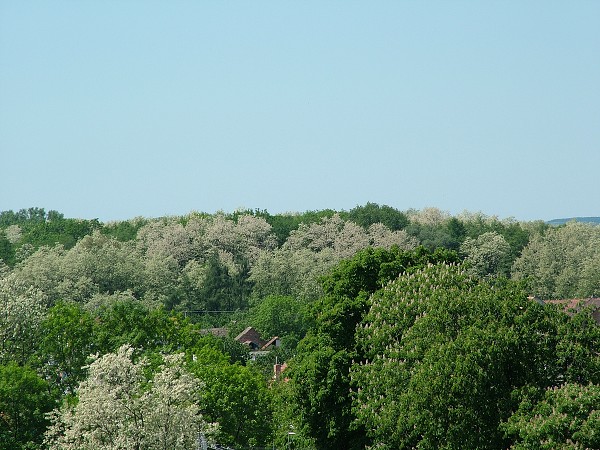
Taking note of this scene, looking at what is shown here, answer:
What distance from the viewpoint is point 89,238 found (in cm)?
13350

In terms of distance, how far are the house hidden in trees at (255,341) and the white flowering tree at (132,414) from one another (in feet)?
194

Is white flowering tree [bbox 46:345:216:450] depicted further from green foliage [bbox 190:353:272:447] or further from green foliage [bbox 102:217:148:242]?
green foliage [bbox 102:217:148:242]

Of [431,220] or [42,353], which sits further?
[431,220]

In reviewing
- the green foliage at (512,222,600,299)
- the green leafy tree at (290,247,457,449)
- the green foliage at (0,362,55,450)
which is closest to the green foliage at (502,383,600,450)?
the green leafy tree at (290,247,457,449)

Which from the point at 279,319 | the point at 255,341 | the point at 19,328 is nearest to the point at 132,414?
the point at 19,328

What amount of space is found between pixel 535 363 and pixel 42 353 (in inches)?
990

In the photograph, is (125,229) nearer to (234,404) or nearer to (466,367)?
(234,404)

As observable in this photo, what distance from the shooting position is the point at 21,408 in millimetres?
50375

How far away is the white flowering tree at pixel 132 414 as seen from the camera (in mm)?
42906

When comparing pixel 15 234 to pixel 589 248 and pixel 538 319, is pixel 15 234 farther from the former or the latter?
pixel 538 319

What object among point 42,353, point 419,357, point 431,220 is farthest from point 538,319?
point 431,220

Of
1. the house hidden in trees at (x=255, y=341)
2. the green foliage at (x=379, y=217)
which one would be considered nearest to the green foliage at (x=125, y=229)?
the green foliage at (x=379, y=217)

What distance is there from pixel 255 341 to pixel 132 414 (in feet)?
221

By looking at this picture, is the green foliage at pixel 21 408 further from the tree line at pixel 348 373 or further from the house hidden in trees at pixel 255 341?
the house hidden in trees at pixel 255 341
